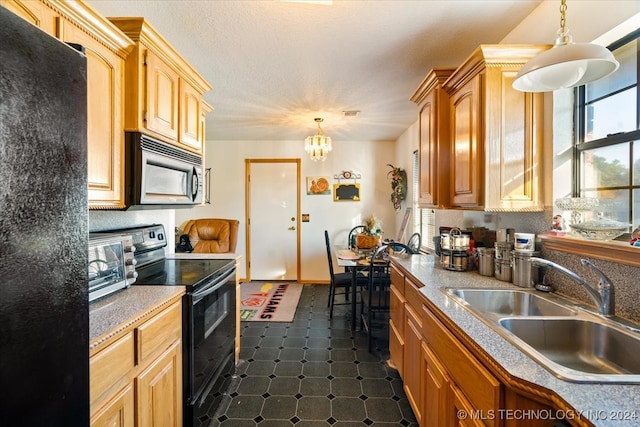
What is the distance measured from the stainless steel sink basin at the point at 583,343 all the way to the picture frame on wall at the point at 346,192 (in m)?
3.61

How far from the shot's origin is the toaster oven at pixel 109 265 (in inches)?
47.8

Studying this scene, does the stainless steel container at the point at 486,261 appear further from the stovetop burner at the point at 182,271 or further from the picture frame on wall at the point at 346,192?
the picture frame on wall at the point at 346,192

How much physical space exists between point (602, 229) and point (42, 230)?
6.14 feet

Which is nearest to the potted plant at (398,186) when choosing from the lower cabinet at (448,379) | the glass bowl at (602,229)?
the lower cabinet at (448,379)

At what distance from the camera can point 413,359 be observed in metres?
1.66

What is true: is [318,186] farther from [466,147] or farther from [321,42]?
[466,147]

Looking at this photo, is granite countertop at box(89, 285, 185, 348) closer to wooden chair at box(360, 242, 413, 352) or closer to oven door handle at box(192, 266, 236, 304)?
oven door handle at box(192, 266, 236, 304)

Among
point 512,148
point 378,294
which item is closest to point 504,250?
point 512,148

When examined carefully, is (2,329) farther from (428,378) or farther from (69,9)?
(428,378)

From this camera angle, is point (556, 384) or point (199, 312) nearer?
point (556, 384)

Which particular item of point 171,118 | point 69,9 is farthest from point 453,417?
point 69,9

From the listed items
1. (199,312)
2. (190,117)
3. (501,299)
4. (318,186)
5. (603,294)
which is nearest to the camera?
(603,294)

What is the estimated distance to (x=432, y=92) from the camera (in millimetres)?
2059

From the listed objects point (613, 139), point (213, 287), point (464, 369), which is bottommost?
point (464, 369)
